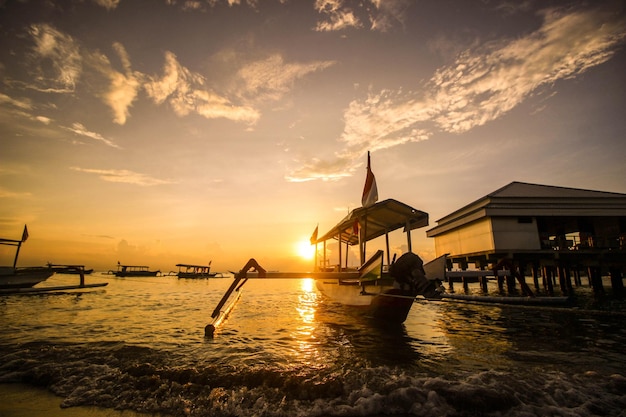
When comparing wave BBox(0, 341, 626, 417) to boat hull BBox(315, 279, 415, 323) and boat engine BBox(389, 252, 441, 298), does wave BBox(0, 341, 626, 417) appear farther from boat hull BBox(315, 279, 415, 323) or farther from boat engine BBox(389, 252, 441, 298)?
boat hull BBox(315, 279, 415, 323)

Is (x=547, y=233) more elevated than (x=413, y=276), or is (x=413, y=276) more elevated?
(x=547, y=233)

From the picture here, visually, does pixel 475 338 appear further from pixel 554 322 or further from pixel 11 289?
pixel 11 289

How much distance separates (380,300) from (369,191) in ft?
18.5

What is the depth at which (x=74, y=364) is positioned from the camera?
6.05m

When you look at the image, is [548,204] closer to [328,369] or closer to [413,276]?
[413,276]

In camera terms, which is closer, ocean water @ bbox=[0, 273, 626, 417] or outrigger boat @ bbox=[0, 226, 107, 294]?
ocean water @ bbox=[0, 273, 626, 417]

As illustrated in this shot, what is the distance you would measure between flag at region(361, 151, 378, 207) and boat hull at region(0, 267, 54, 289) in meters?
27.2

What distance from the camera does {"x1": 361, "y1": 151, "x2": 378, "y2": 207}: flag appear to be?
43.2 ft

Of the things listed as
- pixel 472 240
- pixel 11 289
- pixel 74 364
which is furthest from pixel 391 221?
pixel 11 289

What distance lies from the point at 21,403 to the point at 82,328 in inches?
272

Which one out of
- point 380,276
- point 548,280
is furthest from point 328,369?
point 548,280

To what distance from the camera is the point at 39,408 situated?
14.0 feet

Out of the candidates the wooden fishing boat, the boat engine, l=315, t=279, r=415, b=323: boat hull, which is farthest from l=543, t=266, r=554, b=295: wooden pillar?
the boat engine

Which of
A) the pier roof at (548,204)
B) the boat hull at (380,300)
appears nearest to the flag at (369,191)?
the boat hull at (380,300)
